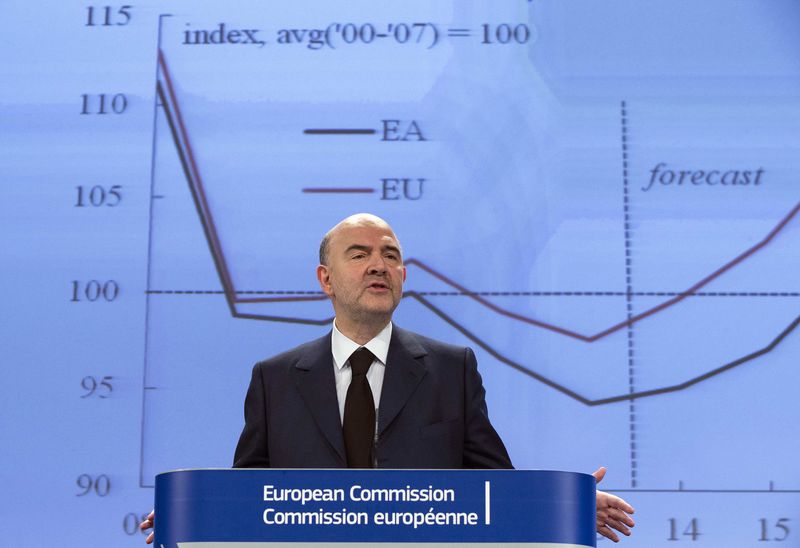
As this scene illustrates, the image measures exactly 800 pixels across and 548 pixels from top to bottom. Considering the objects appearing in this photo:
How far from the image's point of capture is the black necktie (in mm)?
1774

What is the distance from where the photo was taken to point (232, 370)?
2.80 meters

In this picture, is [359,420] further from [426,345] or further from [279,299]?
[279,299]

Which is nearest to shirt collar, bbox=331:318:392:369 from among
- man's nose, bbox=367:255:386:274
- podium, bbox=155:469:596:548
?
man's nose, bbox=367:255:386:274

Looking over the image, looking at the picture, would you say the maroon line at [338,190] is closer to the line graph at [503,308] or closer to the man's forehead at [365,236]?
the line graph at [503,308]

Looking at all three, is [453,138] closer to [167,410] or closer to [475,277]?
[475,277]

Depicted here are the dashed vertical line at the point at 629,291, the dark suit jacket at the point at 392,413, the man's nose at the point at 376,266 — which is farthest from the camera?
the dashed vertical line at the point at 629,291

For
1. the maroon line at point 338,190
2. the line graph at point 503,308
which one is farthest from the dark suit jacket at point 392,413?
the maroon line at point 338,190

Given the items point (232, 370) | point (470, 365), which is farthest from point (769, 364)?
point (232, 370)

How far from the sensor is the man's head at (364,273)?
1866mm

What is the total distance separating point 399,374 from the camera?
6.04ft

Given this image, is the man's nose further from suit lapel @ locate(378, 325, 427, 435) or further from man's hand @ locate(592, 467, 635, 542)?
man's hand @ locate(592, 467, 635, 542)

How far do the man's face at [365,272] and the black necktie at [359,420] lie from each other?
0.31ft

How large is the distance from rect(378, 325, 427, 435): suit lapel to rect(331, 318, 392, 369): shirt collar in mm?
12

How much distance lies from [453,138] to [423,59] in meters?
0.23
